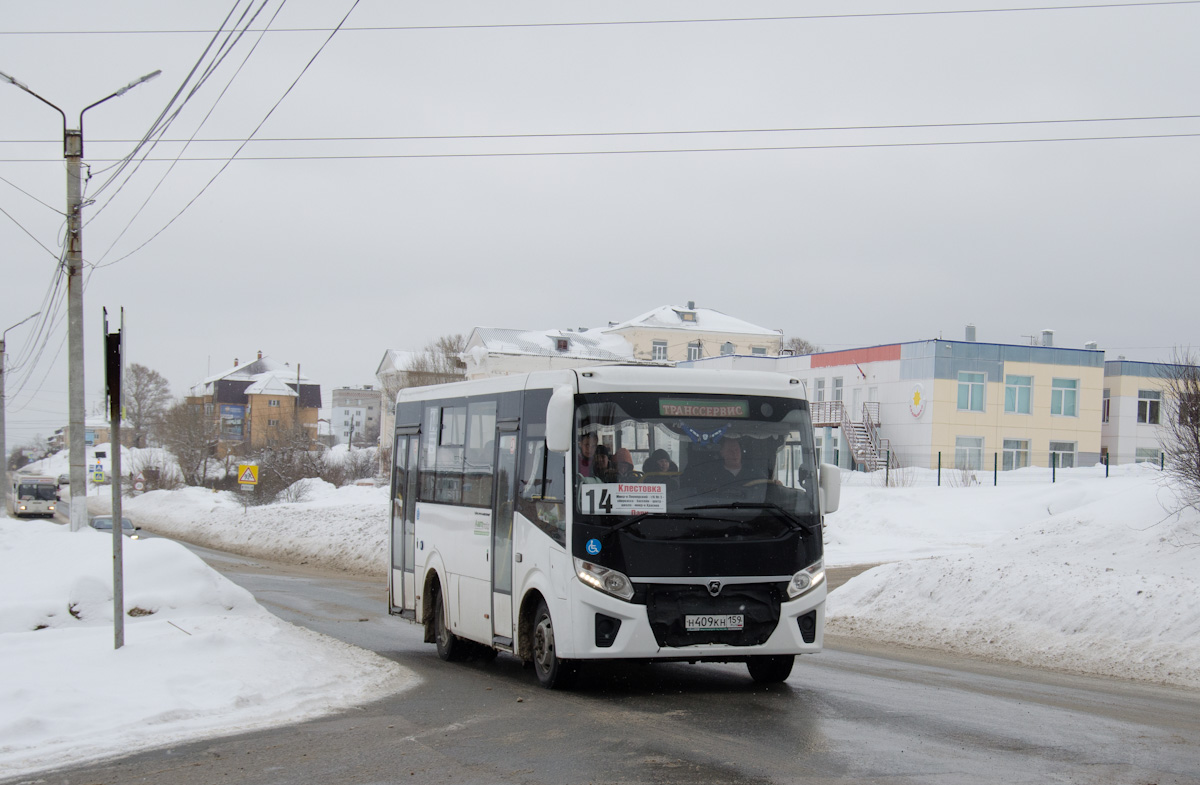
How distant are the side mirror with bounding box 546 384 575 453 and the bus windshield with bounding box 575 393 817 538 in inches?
10.1

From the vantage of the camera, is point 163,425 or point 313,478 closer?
point 313,478

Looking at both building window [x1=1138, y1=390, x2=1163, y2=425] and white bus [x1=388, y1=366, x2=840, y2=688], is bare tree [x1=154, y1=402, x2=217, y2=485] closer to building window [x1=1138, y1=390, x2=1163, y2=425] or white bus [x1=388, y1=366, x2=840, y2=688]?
building window [x1=1138, y1=390, x2=1163, y2=425]

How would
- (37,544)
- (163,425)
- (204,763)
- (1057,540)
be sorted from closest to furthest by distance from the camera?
(204,763) → (37,544) → (1057,540) → (163,425)

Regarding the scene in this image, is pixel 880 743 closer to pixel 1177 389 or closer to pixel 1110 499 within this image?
pixel 1177 389


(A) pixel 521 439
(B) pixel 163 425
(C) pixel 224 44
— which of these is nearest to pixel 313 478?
(B) pixel 163 425

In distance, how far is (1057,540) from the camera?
20.0 m

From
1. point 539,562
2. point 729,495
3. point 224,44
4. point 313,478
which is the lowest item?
point 313,478

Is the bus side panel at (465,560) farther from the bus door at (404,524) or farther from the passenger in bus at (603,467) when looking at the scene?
the passenger in bus at (603,467)

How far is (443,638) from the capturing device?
13211 mm

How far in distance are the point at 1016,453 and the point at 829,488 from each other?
49.1 metres

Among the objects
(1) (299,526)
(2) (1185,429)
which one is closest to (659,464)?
(2) (1185,429)

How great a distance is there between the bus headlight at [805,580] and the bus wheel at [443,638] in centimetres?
449

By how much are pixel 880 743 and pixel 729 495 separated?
106 inches

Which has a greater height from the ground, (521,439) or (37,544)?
(521,439)
